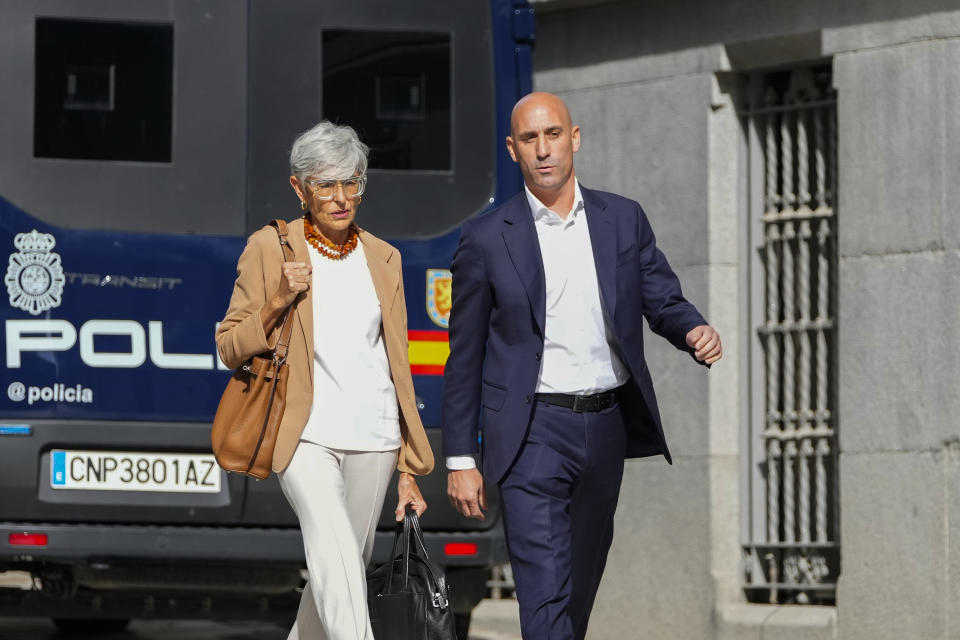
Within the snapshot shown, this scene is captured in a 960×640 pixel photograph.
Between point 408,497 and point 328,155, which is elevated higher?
point 328,155

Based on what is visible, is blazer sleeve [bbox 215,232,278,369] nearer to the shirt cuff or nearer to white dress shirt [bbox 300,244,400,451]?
white dress shirt [bbox 300,244,400,451]

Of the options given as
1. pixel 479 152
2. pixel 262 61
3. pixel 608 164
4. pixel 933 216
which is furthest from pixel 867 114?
pixel 262 61

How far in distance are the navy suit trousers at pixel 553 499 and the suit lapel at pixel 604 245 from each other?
0.33m

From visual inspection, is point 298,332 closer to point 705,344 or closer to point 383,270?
point 383,270

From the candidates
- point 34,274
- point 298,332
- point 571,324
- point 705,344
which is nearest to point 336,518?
point 298,332

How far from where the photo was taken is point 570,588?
545 centimetres

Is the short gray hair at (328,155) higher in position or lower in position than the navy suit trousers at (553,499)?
higher

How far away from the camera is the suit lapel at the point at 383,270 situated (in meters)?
5.87

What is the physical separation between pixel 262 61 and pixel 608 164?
10.8ft

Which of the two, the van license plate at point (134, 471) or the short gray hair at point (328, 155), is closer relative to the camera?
the short gray hair at point (328, 155)

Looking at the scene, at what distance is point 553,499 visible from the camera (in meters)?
5.43

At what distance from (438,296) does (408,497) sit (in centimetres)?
189

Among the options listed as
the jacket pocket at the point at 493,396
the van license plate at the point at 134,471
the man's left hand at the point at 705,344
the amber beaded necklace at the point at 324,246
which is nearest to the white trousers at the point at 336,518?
the jacket pocket at the point at 493,396

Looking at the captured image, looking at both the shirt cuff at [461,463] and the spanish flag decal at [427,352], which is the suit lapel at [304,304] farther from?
the spanish flag decal at [427,352]
